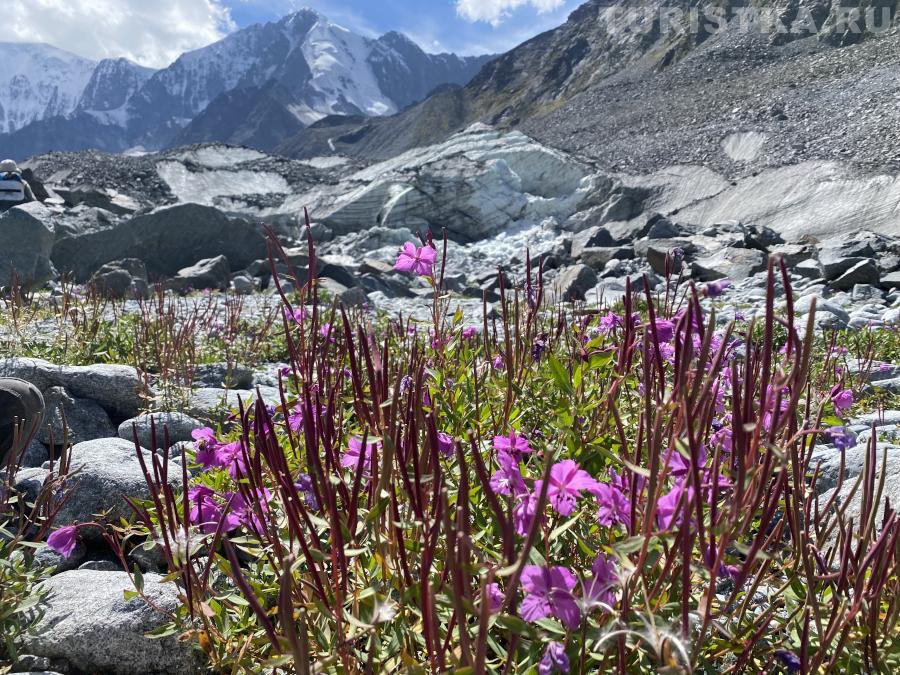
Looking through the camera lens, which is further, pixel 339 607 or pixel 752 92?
pixel 752 92

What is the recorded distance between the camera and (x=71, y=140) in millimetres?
192625

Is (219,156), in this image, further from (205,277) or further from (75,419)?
(75,419)

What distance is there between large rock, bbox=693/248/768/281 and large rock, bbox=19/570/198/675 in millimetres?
9314

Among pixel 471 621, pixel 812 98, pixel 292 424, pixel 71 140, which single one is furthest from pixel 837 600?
pixel 71 140

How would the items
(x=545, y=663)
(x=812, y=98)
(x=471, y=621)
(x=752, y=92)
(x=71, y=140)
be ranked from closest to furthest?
(x=545, y=663) < (x=471, y=621) < (x=812, y=98) < (x=752, y=92) < (x=71, y=140)

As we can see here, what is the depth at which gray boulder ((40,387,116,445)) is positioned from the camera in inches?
123

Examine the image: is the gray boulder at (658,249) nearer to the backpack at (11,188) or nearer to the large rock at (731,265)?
the large rock at (731,265)

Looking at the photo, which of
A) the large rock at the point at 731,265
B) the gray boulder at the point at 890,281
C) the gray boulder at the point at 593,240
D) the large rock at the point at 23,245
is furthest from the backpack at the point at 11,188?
the gray boulder at the point at 890,281

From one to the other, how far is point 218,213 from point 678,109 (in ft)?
62.0

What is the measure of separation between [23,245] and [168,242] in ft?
16.1

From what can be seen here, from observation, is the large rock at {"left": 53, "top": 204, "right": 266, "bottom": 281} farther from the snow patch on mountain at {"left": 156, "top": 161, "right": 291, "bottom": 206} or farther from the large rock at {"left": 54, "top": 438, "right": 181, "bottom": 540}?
the snow patch on mountain at {"left": 156, "top": 161, "right": 291, "bottom": 206}

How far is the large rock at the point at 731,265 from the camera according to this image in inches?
376

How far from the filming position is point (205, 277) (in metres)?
11.0

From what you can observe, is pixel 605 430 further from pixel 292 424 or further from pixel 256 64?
pixel 256 64
